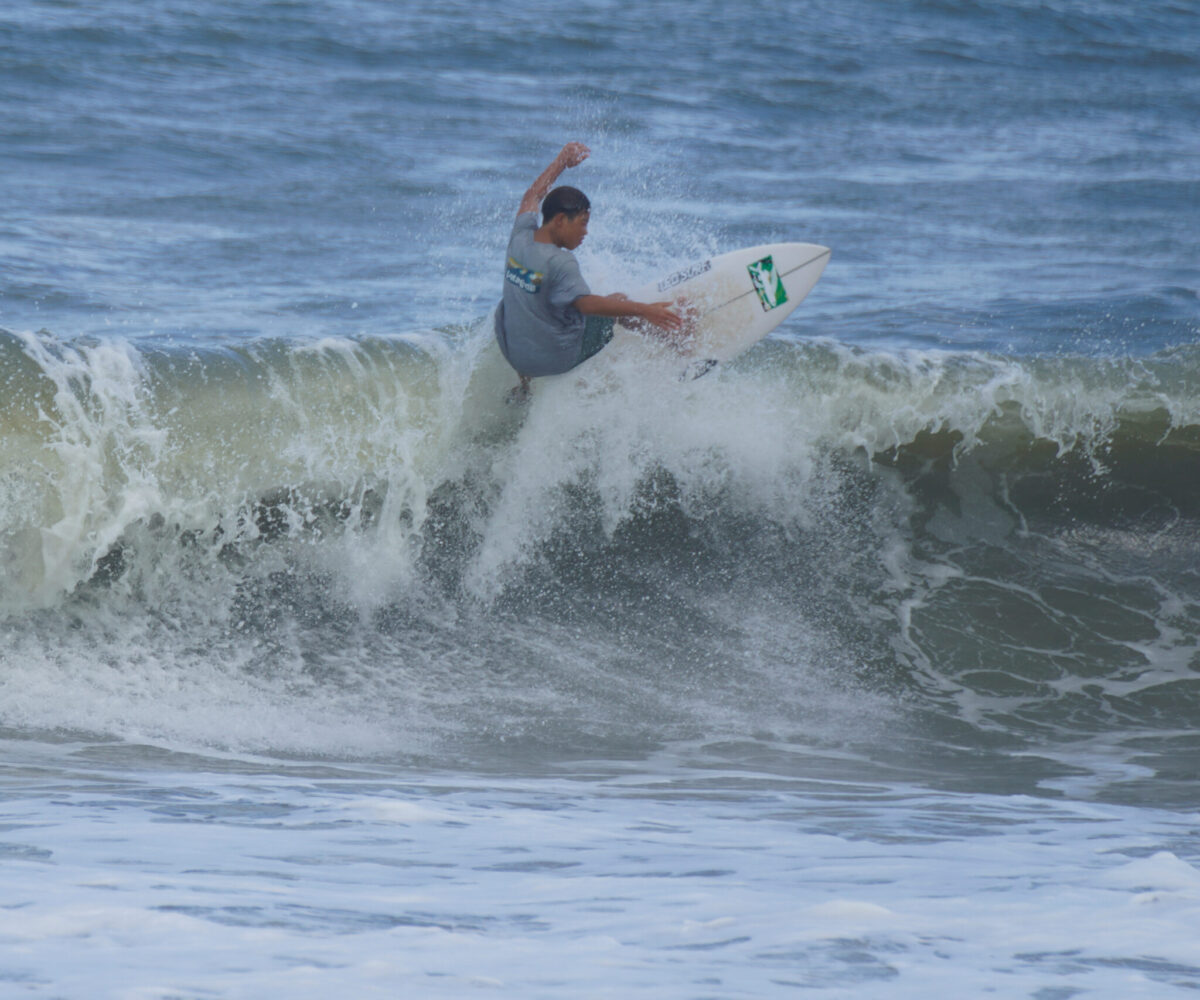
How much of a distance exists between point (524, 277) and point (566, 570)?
177 centimetres

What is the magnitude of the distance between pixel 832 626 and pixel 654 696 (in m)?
1.30

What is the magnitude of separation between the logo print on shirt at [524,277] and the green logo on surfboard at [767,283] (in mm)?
1673

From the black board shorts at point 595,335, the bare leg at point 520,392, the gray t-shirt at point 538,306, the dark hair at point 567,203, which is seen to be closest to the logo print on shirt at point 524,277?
the gray t-shirt at point 538,306

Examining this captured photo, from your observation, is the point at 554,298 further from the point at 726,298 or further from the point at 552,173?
the point at 726,298

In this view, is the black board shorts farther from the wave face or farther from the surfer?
the wave face

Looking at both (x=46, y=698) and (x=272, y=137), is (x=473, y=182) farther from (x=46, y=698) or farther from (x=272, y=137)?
(x=46, y=698)

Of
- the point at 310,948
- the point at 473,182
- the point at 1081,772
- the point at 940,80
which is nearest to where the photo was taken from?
the point at 310,948

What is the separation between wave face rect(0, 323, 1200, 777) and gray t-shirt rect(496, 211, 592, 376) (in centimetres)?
60

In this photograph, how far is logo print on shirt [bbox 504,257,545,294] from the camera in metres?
6.08

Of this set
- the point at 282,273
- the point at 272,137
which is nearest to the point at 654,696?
the point at 282,273

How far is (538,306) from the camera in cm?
619

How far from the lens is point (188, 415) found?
22.9ft

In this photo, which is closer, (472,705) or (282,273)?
(472,705)

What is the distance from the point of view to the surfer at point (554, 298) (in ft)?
19.7
